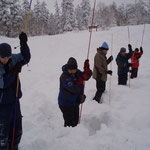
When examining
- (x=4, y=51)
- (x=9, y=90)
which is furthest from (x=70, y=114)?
(x=4, y=51)

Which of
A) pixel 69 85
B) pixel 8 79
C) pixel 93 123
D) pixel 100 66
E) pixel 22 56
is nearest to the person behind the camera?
pixel 8 79

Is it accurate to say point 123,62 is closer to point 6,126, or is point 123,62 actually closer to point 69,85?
point 69,85

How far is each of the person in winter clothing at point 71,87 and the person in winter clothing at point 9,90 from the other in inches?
40.5

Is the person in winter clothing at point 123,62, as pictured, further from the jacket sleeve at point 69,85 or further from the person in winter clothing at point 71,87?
the jacket sleeve at point 69,85

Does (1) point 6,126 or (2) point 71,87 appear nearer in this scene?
(1) point 6,126

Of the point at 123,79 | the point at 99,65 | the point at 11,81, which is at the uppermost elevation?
the point at 99,65

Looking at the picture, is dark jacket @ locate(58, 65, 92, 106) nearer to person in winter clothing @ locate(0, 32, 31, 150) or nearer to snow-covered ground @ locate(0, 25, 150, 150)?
snow-covered ground @ locate(0, 25, 150, 150)

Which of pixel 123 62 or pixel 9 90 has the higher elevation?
pixel 123 62

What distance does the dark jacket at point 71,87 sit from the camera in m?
3.11

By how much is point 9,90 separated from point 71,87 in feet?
4.53

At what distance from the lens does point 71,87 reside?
10.2 feet

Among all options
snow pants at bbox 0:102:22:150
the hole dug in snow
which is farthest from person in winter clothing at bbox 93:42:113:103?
snow pants at bbox 0:102:22:150

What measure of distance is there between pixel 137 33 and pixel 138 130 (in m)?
22.6

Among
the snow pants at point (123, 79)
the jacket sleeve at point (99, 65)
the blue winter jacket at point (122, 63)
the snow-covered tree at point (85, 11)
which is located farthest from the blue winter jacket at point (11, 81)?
the snow-covered tree at point (85, 11)
